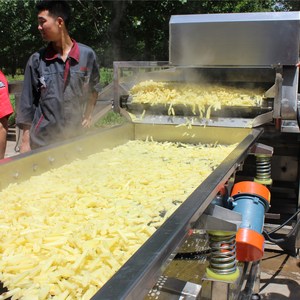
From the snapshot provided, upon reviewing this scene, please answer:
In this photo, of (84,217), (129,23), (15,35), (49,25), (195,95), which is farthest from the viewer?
(15,35)

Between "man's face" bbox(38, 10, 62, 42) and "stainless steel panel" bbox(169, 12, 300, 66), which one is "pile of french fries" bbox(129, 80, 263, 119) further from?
"man's face" bbox(38, 10, 62, 42)

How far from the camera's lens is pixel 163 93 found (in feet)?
14.1

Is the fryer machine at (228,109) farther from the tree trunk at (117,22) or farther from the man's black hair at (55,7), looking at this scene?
the tree trunk at (117,22)

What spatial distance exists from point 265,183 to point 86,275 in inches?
92.2

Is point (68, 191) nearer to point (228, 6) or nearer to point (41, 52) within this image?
point (41, 52)

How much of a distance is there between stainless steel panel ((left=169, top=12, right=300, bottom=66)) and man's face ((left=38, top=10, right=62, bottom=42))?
119 cm

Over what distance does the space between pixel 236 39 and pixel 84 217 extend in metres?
2.67

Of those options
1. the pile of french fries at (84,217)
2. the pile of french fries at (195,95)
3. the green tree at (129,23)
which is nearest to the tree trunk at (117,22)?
the green tree at (129,23)

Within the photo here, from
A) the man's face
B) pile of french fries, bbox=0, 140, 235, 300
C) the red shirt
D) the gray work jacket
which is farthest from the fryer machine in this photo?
the red shirt

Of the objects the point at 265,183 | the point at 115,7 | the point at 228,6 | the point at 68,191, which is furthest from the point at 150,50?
the point at 68,191

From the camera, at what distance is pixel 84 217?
210 centimetres

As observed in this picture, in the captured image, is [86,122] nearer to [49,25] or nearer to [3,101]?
[3,101]

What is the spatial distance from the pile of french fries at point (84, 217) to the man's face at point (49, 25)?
125 centimetres

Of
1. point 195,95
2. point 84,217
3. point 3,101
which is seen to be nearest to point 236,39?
point 195,95
